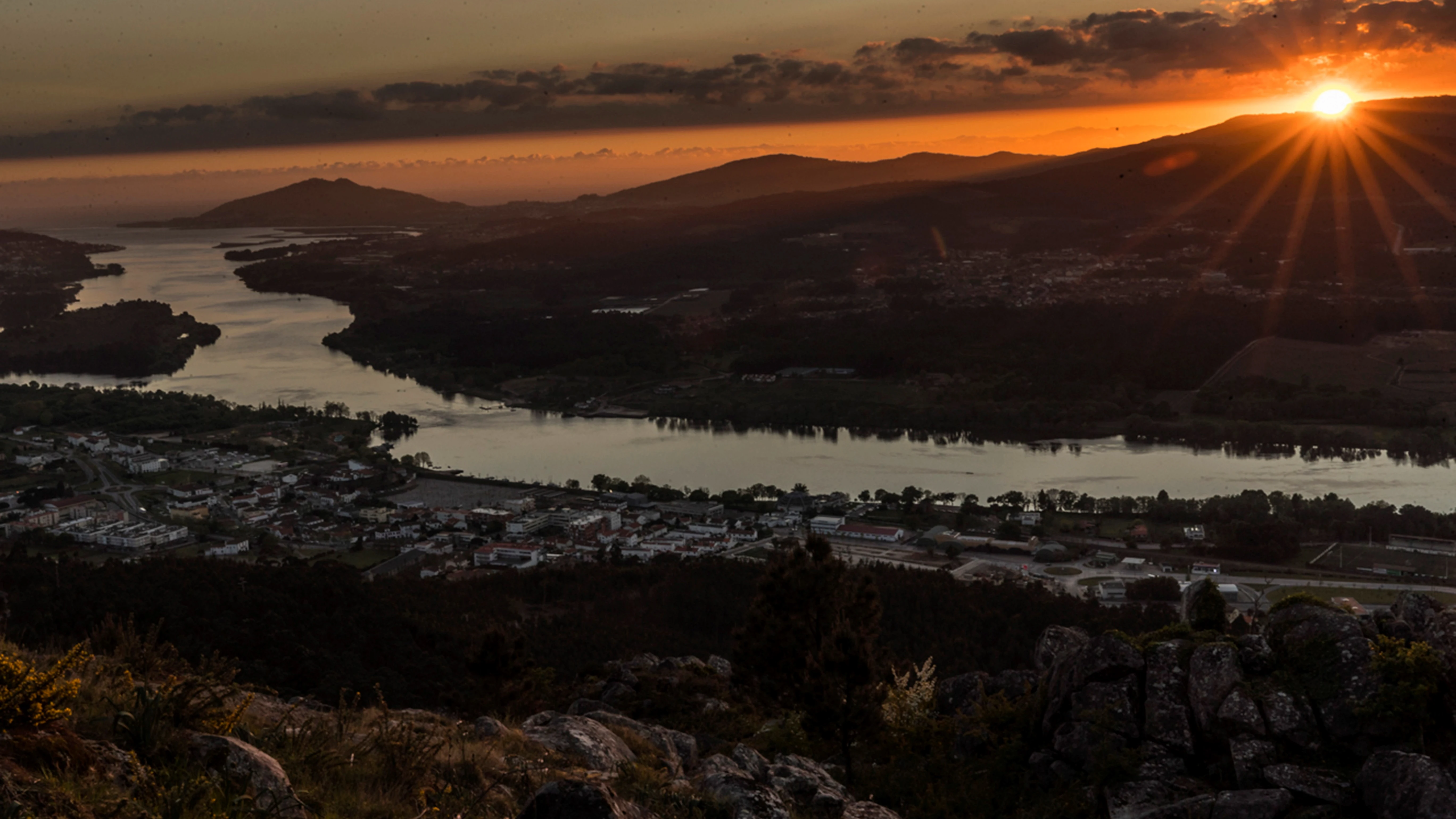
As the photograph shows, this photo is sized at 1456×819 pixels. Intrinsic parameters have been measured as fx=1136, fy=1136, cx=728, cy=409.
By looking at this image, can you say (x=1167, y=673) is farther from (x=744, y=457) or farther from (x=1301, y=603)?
(x=744, y=457)

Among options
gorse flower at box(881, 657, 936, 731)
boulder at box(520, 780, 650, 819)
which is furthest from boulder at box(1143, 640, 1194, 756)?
boulder at box(520, 780, 650, 819)

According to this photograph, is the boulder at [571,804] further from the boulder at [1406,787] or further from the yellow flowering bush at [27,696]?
the boulder at [1406,787]

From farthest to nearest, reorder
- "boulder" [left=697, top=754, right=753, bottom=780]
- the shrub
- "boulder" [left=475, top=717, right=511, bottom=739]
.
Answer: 1. the shrub
2. "boulder" [left=475, top=717, right=511, bottom=739]
3. "boulder" [left=697, top=754, right=753, bottom=780]

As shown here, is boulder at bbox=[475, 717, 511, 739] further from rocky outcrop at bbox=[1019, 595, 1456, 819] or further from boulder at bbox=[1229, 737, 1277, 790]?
boulder at bbox=[1229, 737, 1277, 790]

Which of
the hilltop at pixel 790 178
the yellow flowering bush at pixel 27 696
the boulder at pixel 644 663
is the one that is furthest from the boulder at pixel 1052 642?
the hilltop at pixel 790 178

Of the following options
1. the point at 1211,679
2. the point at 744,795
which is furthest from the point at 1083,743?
the point at 744,795
